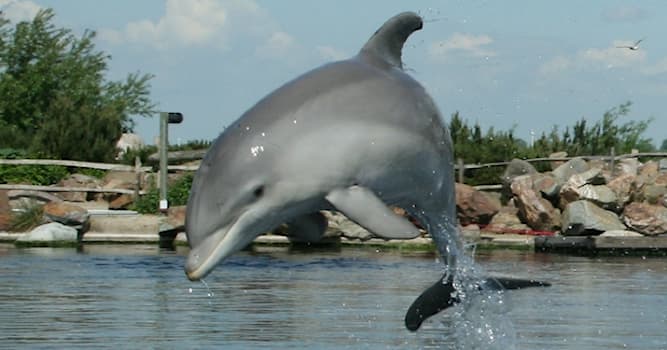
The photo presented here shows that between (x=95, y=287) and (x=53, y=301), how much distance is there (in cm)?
166

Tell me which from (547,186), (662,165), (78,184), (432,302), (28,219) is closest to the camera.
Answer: (432,302)

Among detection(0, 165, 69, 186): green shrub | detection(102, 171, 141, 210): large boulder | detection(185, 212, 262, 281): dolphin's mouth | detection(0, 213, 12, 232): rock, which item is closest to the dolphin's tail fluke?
detection(185, 212, 262, 281): dolphin's mouth

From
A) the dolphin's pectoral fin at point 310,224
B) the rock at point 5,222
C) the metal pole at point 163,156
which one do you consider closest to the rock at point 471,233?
the metal pole at point 163,156

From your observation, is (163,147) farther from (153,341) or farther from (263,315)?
(153,341)

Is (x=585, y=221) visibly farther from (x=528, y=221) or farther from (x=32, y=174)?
(x=32, y=174)

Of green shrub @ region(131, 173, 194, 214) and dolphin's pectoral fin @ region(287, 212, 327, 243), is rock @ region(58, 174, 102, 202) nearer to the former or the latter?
green shrub @ region(131, 173, 194, 214)

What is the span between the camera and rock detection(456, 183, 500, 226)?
22.9m

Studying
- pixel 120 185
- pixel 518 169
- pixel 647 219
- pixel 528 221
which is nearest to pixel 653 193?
pixel 647 219

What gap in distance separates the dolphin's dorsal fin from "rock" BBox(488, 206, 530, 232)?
16.5 meters

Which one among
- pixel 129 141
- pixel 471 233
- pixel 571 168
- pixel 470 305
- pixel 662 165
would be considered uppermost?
pixel 129 141

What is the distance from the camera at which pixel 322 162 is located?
522 centimetres

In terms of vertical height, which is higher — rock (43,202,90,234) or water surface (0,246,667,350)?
rock (43,202,90,234)

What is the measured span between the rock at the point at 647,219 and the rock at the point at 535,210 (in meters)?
1.27

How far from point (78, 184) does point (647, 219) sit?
12.2 meters
